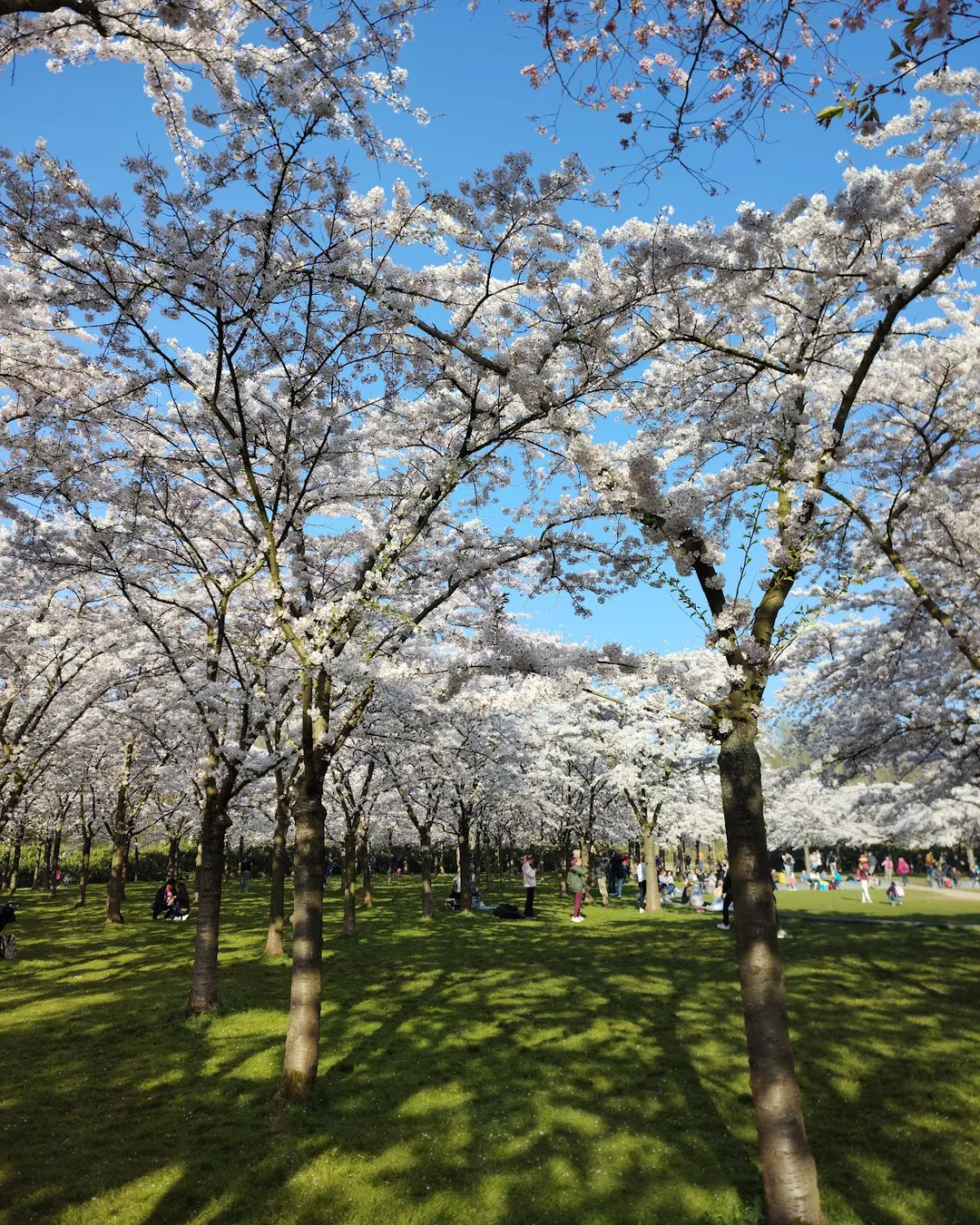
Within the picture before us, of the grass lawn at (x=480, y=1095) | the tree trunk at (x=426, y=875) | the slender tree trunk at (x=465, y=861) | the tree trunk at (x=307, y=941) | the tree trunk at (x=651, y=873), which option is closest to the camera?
the grass lawn at (x=480, y=1095)

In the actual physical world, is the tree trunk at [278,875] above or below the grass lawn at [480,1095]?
above

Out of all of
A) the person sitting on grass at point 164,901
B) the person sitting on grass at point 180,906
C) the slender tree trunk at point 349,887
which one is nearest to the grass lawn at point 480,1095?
the slender tree trunk at point 349,887

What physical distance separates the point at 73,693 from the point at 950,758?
80.2 feet

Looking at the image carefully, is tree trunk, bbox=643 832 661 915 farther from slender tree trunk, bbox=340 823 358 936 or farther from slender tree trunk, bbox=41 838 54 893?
slender tree trunk, bbox=41 838 54 893

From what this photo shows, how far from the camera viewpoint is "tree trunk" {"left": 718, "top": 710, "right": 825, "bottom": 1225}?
190 inches

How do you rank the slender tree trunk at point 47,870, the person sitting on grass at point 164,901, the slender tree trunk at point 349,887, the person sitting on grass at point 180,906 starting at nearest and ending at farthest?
the slender tree trunk at point 349,887, the person sitting on grass at point 180,906, the person sitting on grass at point 164,901, the slender tree trunk at point 47,870

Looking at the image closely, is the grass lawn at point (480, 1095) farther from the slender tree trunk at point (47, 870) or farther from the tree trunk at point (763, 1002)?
the slender tree trunk at point (47, 870)

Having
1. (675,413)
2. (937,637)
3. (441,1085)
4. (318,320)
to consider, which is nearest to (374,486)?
(318,320)

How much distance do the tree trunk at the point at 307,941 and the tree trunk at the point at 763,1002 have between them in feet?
14.5

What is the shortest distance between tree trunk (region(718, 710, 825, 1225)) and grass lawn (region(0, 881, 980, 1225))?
2.85ft

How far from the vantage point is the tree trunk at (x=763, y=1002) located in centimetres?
484

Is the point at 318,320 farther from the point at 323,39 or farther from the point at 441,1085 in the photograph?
the point at 441,1085

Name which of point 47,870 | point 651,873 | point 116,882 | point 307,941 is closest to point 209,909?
point 307,941

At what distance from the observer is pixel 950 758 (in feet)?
52.7
